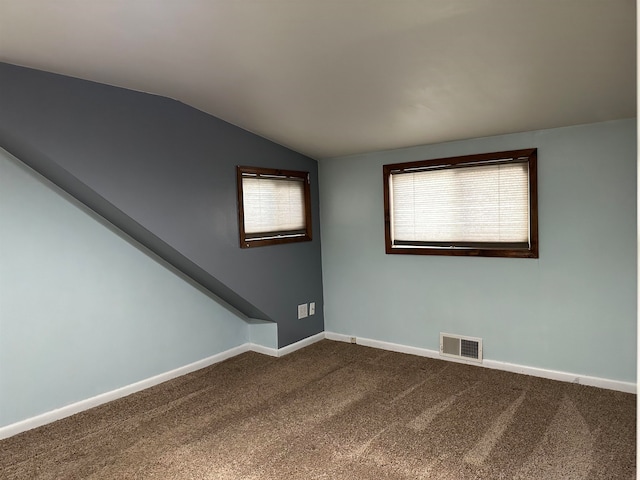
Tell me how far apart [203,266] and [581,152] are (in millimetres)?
2933

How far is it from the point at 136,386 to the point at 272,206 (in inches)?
74.3

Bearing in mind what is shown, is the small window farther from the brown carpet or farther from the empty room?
the brown carpet

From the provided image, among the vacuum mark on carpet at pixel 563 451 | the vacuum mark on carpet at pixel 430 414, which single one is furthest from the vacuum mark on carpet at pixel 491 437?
the vacuum mark on carpet at pixel 430 414

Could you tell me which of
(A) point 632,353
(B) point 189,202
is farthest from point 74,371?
(A) point 632,353

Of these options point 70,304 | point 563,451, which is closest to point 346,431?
point 563,451

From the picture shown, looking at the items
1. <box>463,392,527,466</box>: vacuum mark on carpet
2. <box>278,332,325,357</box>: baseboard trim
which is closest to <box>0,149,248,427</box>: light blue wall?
<box>278,332,325,357</box>: baseboard trim

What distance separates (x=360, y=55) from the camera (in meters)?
2.39

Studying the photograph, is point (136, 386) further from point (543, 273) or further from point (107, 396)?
point (543, 273)

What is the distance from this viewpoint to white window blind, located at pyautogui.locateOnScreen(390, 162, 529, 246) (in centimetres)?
359

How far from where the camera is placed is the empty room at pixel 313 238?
2.28 metres

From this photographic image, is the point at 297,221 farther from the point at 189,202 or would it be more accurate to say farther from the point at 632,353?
the point at 632,353

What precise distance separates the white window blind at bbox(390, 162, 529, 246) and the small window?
917 millimetres

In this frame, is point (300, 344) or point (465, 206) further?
point (300, 344)

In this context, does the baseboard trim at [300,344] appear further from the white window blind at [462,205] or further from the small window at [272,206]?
the white window blind at [462,205]
